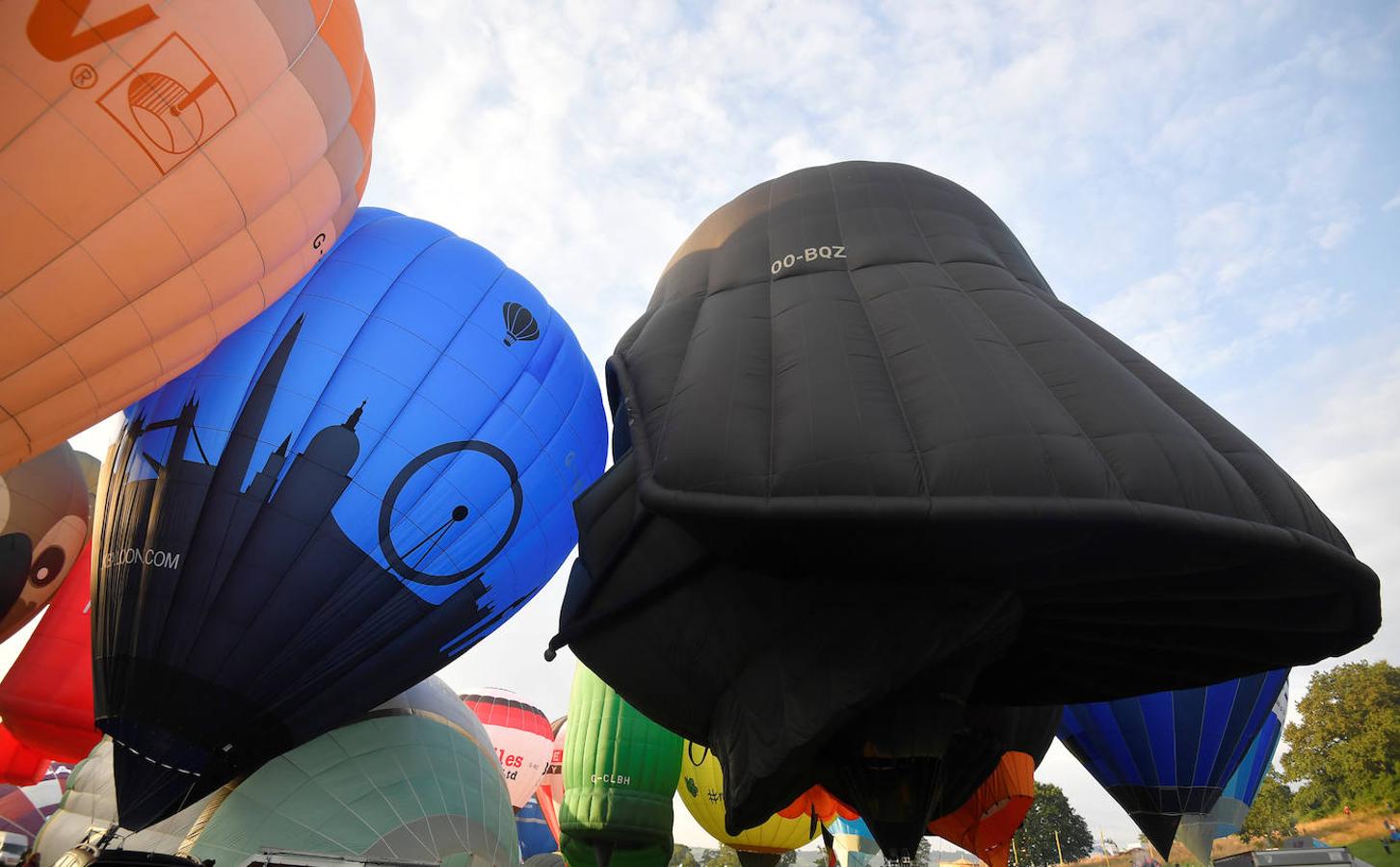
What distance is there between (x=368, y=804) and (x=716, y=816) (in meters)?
7.36

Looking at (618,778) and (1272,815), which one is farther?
(1272,815)

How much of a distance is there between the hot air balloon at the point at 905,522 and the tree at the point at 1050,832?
46.1 m

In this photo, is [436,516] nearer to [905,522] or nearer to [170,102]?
[170,102]

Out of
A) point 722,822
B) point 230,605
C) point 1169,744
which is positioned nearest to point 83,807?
point 230,605

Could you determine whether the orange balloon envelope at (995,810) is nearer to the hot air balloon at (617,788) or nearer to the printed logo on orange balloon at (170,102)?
the hot air balloon at (617,788)

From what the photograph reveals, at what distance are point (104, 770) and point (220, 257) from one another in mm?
8539

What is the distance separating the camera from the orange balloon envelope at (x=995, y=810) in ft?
34.6

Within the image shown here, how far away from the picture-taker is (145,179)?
4867 mm

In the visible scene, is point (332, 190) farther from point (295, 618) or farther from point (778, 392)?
point (778, 392)

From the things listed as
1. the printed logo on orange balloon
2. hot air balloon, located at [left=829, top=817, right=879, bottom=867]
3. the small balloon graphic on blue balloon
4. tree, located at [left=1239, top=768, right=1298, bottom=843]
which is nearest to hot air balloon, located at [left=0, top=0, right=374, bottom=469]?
the printed logo on orange balloon

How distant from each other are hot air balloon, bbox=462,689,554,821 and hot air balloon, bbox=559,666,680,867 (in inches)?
341

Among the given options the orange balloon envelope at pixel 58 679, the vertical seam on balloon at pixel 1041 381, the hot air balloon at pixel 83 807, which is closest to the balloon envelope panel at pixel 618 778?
the hot air balloon at pixel 83 807

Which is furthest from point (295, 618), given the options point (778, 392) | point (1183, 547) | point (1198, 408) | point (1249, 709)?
point (1249, 709)

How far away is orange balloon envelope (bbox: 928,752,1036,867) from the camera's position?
1053 cm
